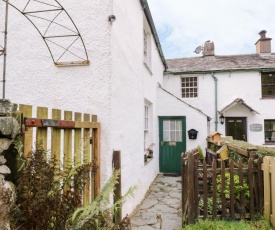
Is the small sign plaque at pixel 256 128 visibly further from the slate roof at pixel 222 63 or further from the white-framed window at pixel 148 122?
the white-framed window at pixel 148 122

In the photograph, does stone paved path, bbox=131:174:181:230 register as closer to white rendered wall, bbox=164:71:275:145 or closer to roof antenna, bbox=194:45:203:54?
white rendered wall, bbox=164:71:275:145

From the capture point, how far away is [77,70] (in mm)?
4023

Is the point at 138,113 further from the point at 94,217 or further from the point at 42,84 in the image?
the point at 94,217

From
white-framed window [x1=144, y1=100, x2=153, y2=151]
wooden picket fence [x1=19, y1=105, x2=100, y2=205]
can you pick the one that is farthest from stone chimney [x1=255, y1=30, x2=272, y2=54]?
wooden picket fence [x1=19, y1=105, x2=100, y2=205]

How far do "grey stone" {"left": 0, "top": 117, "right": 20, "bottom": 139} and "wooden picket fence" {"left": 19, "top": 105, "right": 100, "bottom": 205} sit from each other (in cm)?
10

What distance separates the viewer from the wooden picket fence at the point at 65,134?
214 cm

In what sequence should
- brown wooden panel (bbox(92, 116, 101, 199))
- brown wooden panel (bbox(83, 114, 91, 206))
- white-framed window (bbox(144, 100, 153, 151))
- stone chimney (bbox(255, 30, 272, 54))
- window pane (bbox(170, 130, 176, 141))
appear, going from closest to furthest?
brown wooden panel (bbox(83, 114, 91, 206)) → brown wooden panel (bbox(92, 116, 101, 199)) → white-framed window (bbox(144, 100, 153, 151)) → window pane (bbox(170, 130, 176, 141)) → stone chimney (bbox(255, 30, 272, 54))

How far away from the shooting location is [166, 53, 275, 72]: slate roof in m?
13.8

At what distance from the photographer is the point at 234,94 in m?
Result: 13.7

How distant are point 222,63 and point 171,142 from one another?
22.5 ft

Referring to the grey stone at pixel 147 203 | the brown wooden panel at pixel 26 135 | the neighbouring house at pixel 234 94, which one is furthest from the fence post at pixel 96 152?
the neighbouring house at pixel 234 94

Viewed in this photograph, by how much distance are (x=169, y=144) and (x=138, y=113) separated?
16.1 feet

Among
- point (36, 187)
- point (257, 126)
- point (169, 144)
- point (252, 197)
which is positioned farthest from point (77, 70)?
point (257, 126)

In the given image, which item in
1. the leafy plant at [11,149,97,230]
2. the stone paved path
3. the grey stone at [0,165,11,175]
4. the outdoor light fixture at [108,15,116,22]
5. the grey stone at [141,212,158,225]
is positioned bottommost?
the stone paved path
